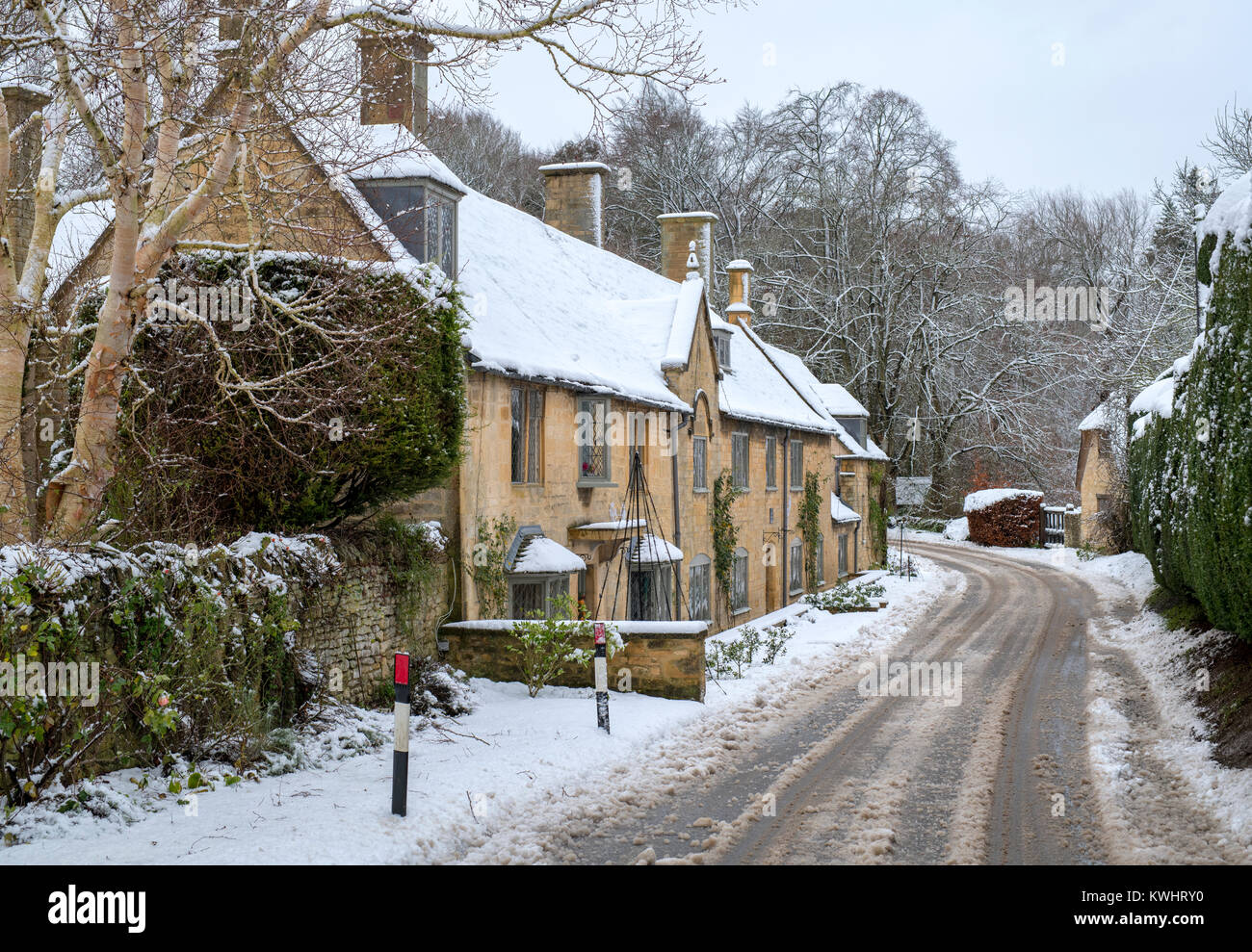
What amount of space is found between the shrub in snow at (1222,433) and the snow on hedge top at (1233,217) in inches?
0.5

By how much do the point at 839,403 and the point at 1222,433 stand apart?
2802cm

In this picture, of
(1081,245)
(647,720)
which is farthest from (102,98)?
(1081,245)

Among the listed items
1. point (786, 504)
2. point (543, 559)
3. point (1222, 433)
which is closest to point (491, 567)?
point (543, 559)

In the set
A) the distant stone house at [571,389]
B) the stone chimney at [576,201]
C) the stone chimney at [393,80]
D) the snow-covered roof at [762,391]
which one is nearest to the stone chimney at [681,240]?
the distant stone house at [571,389]

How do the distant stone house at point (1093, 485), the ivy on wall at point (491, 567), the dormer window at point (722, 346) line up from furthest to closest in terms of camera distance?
the distant stone house at point (1093, 485)
the dormer window at point (722, 346)
the ivy on wall at point (491, 567)

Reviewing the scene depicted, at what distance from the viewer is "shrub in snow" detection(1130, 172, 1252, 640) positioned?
10172 mm

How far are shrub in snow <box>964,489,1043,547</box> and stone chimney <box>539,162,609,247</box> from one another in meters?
28.6

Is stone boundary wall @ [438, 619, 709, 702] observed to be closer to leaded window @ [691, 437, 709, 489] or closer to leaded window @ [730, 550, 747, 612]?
leaded window @ [691, 437, 709, 489]

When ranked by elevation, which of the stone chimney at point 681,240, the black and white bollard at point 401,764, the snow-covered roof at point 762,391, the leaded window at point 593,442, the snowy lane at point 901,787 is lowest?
the snowy lane at point 901,787

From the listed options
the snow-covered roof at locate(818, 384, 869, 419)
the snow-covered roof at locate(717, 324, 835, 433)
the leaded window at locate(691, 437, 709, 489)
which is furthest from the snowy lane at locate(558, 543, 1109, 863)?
the snow-covered roof at locate(818, 384, 869, 419)

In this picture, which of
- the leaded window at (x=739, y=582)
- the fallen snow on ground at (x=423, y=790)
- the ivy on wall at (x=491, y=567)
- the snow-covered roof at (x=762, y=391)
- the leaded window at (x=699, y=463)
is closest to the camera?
the fallen snow on ground at (x=423, y=790)

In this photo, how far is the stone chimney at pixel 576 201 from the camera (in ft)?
85.6

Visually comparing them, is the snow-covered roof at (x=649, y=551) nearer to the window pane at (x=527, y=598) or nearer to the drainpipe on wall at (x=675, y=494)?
the drainpipe on wall at (x=675, y=494)
